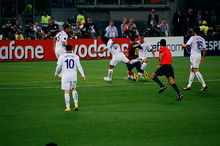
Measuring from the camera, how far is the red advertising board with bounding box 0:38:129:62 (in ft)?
105

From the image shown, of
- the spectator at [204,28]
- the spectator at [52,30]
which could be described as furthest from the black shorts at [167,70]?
the spectator at [204,28]

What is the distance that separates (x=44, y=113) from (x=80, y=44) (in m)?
18.1

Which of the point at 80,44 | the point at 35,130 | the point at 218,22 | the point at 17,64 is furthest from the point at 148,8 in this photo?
the point at 35,130

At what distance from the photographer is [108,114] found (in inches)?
619

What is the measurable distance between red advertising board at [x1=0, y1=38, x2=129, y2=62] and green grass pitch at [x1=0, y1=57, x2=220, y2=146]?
7.05 metres

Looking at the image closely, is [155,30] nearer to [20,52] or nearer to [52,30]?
[52,30]

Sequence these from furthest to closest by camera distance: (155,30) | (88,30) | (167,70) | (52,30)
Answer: (155,30) < (88,30) < (52,30) < (167,70)

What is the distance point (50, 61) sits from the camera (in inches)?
1298

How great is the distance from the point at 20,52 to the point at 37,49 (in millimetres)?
1100

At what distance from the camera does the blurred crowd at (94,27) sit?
1389 inches

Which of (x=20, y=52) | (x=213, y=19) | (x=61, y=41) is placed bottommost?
(x=20, y=52)

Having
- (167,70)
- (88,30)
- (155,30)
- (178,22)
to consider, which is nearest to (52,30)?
(88,30)

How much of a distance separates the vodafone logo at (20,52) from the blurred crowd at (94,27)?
233cm

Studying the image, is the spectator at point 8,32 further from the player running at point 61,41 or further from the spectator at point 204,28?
the spectator at point 204,28
